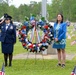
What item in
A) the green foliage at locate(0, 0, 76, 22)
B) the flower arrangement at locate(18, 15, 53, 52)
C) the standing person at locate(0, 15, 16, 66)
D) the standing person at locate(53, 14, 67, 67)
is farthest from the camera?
the green foliage at locate(0, 0, 76, 22)

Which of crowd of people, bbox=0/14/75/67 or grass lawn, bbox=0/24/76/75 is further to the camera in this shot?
crowd of people, bbox=0/14/75/67

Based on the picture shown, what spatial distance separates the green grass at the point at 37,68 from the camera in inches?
423

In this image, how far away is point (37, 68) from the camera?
11.7 metres

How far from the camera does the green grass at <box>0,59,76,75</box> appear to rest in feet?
35.3

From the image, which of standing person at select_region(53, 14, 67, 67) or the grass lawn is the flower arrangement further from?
the grass lawn

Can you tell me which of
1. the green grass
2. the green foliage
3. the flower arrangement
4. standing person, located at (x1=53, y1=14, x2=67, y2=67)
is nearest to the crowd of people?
standing person, located at (x1=53, y1=14, x2=67, y2=67)

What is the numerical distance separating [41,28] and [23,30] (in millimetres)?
647

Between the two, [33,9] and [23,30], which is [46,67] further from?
[33,9]

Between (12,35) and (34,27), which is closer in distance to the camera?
(12,35)

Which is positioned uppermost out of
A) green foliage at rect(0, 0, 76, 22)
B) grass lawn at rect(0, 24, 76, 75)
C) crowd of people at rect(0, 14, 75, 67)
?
green foliage at rect(0, 0, 76, 22)

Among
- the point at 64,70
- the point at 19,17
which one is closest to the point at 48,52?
the point at 64,70

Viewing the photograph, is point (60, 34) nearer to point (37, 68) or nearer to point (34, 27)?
point (34, 27)

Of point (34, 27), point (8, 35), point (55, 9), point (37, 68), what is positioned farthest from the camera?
point (55, 9)

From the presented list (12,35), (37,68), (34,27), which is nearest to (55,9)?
(34,27)
